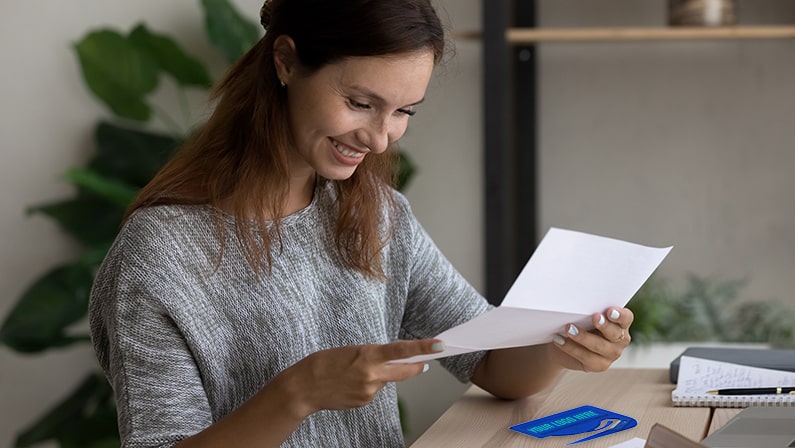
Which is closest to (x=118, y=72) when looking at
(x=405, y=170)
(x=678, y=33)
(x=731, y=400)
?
(x=405, y=170)

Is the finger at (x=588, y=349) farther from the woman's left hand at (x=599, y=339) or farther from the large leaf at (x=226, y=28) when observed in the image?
the large leaf at (x=226, y=28)

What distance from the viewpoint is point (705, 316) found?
9.05 feet

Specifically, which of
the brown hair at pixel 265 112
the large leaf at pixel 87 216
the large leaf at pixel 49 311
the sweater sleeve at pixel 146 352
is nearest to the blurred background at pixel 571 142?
the large leaf at pixel 87 216

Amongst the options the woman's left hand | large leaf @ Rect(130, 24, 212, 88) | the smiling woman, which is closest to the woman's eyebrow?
the smiling woman

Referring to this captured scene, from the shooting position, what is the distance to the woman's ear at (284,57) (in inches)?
54.4

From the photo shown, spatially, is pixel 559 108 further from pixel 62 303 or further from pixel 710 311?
pixel 62 303

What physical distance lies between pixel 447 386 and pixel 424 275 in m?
1.52

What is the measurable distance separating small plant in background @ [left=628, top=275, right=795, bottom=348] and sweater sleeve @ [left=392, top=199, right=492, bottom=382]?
1.04 m

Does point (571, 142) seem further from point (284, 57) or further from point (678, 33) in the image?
point (284, 57)

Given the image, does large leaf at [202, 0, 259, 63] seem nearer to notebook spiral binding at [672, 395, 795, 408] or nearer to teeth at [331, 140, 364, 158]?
teeth at [331, 140, 364, 158]

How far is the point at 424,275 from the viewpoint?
1653 mm

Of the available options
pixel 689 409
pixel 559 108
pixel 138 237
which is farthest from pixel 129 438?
pixel 559 108

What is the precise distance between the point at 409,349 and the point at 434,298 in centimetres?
52

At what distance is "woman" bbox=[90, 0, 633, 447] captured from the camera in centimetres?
126
